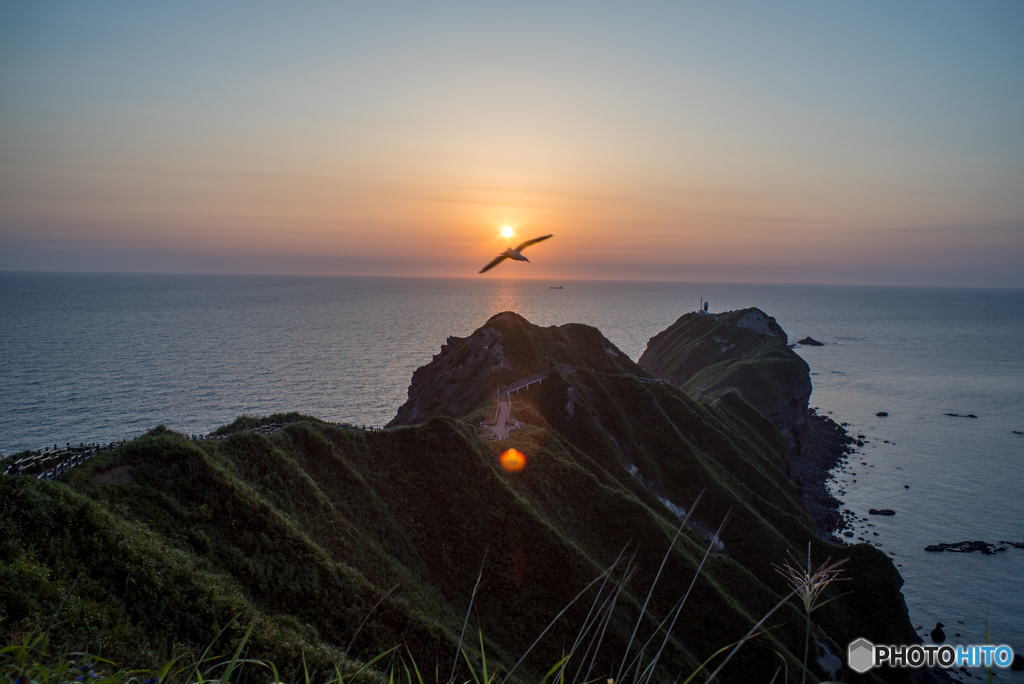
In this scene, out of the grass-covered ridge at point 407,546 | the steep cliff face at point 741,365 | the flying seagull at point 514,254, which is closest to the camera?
the flying seagull at point 514,254

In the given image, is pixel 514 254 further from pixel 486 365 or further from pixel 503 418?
pixel 486 365

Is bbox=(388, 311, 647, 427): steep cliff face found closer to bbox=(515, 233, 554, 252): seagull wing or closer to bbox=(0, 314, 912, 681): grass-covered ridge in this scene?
bbox=(0, 314, 912, 681): grass-covered ridge

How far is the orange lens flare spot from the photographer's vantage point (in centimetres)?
4953

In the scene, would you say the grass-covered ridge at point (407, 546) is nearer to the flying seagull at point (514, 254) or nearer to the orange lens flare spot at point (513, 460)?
the orange lens flare spot at point (513, 460)

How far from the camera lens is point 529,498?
46281 mm

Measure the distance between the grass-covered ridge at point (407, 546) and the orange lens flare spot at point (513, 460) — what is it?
0.77 meters

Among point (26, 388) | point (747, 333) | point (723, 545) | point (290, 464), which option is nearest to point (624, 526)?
point (723, 545)

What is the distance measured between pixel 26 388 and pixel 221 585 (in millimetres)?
117344

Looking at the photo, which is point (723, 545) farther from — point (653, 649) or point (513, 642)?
point (513, 642)

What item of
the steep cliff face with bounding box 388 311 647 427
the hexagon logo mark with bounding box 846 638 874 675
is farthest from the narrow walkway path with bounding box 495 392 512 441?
the hexagon logo mark with bounding box 846 638 874 675

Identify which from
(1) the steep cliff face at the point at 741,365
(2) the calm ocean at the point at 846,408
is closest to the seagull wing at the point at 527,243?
(2) the calm ocean at the point at 846,408

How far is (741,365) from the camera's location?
131 m

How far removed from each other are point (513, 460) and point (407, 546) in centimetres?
1619

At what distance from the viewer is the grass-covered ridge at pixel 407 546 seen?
20000 millimetres
